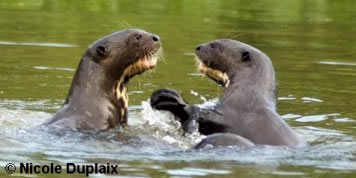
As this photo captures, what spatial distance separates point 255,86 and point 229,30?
6943 millimetres

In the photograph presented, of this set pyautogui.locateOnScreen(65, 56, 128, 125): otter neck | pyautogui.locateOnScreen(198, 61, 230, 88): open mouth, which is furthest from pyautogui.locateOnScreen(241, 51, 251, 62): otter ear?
pyautogui.locateOnScreen(65, 56, 128, 125): otter neck

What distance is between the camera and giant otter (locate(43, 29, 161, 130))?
9852 mm

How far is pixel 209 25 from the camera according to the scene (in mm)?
17656

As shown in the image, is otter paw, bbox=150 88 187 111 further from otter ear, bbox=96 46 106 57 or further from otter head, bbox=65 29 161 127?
otter ear, bbox=96 46 106 57

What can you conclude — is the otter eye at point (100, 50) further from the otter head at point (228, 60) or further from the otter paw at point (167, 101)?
the otter head at point (228, 60)

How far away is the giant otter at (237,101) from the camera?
9.37 metres

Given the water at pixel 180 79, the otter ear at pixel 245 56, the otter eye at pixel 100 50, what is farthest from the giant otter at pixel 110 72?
the otter ear at pixel 245 56

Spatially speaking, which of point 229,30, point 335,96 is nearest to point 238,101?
point 335,96

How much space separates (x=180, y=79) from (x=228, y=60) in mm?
2898

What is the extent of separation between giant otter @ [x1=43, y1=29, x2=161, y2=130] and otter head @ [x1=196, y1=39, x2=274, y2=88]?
482 millimetres

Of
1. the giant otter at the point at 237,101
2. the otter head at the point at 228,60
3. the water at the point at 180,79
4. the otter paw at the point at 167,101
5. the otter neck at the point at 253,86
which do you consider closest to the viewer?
the water at the point at 180,79

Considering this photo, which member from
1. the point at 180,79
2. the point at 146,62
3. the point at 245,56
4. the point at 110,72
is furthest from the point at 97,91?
the point at 180,79

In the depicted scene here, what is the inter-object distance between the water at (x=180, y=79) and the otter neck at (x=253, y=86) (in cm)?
50

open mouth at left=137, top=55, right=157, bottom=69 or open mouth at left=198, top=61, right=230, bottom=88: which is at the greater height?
open mouth at left=137, top=55, right=157, bottom=69
